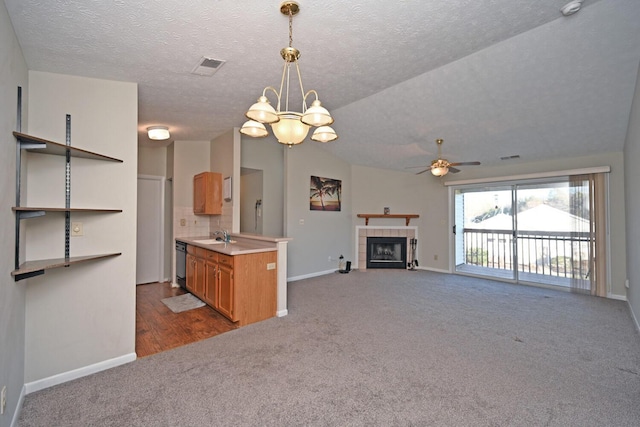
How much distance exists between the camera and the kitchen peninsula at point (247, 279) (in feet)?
11.1

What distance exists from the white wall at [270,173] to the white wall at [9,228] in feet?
12.8

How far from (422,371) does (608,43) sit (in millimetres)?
3421

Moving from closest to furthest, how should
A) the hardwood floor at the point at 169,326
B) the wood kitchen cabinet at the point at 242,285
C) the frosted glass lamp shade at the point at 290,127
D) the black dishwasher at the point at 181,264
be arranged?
the frosted glass lamp shade at the point at 290,127 → the hardwood floor at the point at 169,326 → the wood kitchen cabinet at the point at 242,285 → the black dishwasher at the point at 181,264

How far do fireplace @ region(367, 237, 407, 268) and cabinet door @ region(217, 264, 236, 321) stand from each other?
417cm

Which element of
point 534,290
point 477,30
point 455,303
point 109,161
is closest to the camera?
point 477,30

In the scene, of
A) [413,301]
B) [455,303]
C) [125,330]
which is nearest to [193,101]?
[125,330]

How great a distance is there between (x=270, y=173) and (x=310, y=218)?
4.15 ft

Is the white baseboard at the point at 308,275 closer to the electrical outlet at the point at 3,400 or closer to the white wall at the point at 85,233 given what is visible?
the white wall at the point at 85,233

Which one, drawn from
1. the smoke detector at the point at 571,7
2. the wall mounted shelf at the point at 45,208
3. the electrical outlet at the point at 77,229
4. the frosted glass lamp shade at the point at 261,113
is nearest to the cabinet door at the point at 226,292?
the wall mounted shelf at the point at 45,208

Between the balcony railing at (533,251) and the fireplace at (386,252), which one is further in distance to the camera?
the fireplace at (386,252)

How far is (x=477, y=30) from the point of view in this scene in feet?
7.72

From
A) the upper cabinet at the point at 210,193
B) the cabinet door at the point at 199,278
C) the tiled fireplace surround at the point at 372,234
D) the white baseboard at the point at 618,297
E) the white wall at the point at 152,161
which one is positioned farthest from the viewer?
the tiled fireplace surround at the point at 372,234

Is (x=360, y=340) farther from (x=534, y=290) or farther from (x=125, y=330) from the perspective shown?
(x=534, y=290)

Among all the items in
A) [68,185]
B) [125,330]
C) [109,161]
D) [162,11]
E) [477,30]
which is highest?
[477,30]
